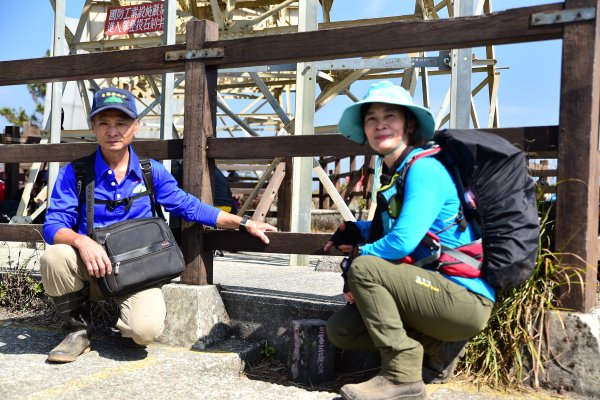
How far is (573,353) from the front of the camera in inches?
111

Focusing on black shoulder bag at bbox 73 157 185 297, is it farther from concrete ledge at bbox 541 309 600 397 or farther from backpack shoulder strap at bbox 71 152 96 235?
concrete ledge at bbox 541 309 600 397

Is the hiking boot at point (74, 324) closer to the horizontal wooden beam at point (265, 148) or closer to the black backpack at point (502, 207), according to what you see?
the horizontal wooden beam at point (265, 148)

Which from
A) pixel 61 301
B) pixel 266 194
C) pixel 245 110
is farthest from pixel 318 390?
pixel 245 110

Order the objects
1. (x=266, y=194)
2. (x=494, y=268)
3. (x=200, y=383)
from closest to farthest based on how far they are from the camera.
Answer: (x=494, y=268), (x=200, y=383), (x=266, y=194)

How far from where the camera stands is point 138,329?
334 cm

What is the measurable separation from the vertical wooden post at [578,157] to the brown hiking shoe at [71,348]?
241 cm

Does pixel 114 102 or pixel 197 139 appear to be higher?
pixel 114 102

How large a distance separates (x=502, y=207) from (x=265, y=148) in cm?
149

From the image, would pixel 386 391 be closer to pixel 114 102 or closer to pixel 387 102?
pixel 387 102

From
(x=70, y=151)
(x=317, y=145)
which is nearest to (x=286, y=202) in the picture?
(x=70, y=151)

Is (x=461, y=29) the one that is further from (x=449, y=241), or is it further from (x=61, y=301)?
(x=61, y=301)

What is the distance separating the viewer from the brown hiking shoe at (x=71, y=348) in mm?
3250

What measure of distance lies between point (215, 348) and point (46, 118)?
23.5 feet

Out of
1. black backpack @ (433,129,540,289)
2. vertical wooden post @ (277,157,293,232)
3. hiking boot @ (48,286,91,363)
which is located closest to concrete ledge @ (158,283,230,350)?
hiking boot @ (48,286,91,363)
